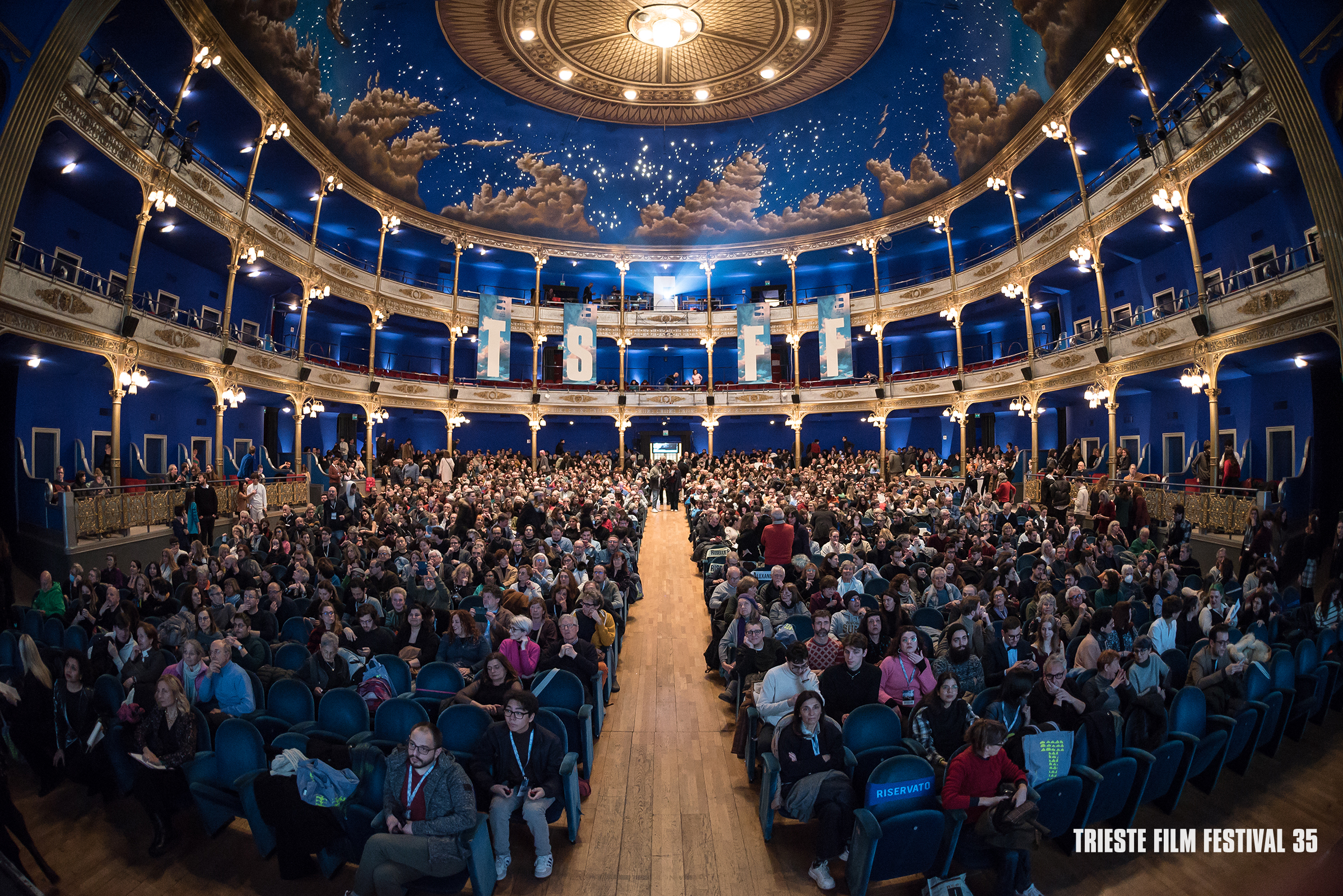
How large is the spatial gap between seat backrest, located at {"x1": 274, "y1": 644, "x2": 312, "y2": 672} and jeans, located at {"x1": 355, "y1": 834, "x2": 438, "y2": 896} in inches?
96.8

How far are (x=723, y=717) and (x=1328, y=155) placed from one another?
9.07m

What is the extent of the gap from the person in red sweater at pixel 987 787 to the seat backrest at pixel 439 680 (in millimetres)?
3637

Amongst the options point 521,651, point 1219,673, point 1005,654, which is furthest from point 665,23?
point 1219,673

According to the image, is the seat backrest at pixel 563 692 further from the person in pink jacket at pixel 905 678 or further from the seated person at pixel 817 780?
the person in pink jacket at pixel 905 678

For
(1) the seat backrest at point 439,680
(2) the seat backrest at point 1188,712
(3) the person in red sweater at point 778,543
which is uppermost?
(3) the person in red sweater at point 778,543

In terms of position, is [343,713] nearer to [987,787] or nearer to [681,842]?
[681,842]

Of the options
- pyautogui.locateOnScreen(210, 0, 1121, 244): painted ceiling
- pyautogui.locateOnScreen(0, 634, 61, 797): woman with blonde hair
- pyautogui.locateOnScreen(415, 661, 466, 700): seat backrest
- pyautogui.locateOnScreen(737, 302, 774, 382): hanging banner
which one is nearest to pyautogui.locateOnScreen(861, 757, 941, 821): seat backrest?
pyautogui.locateOnScreen(415, 661, 466, 700): seat backrest

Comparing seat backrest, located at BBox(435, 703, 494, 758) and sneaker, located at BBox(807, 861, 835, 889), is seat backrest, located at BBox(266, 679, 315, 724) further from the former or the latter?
sneaker, located at BBox(807, 861, 835, 889)

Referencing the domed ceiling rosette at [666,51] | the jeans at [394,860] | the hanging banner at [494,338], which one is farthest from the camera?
the hanging banner at [494,338]

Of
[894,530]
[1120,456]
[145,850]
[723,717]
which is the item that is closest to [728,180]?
[1120,456]

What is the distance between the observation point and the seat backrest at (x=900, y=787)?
3.70m

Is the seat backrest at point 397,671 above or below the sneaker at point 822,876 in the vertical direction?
above

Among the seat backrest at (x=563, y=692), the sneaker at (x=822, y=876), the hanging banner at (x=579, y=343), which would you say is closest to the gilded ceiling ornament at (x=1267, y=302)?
the sneaker at (x=822, y=876)

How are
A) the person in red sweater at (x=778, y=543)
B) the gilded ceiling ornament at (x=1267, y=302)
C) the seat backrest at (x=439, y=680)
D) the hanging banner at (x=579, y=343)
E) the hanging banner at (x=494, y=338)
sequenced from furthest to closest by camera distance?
the hanging banner at (x=579, y=343) → the hanging banner at (x=494, y=338) → the gilded ceiling ornament at (x=1267, y=302) → the person in red sweater at (x=778, y=543) → the seat backrest at (x=439, y=680)
